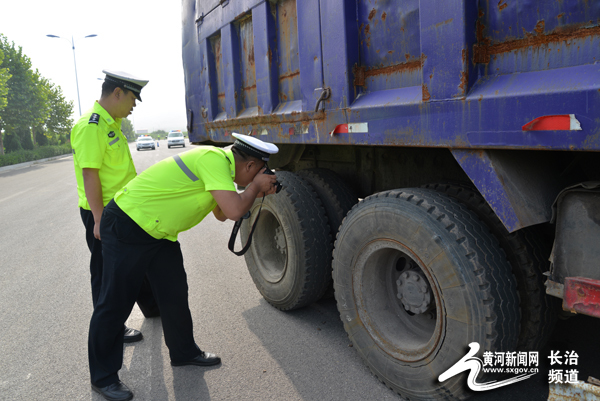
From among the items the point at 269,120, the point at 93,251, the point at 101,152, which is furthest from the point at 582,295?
the point at 93,251

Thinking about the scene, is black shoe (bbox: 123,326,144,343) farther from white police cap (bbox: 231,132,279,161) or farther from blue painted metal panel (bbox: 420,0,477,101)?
blue painted metal panel (bbox: 420,0,477,101)

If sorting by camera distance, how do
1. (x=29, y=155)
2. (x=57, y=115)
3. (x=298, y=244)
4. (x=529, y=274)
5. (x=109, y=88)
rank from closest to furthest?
1. (x=529, y=274)
2. (x=109, y=88)
3. (x=298, y=244)
4. (x=29, y=155)
5. (x=57, y=115)

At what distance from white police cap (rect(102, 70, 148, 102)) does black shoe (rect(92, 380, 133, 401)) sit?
6.29 feet

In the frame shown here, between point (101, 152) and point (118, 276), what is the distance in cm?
85

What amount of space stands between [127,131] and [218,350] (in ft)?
337

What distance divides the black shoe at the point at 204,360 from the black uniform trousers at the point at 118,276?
1.40 feet

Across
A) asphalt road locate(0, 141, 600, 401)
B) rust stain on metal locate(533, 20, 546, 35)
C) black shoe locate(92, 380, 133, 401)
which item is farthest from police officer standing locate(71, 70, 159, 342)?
rust stain on metal locate(533, 20, 546, 35)

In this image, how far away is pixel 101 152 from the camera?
113 inches

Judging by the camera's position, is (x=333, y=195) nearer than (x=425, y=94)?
No

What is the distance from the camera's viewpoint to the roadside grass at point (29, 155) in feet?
82.7

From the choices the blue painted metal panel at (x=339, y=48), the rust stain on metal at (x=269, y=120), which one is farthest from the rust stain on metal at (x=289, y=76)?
the blue painted metal panel at (x=339, y=48)

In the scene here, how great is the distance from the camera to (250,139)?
250 centimetres
